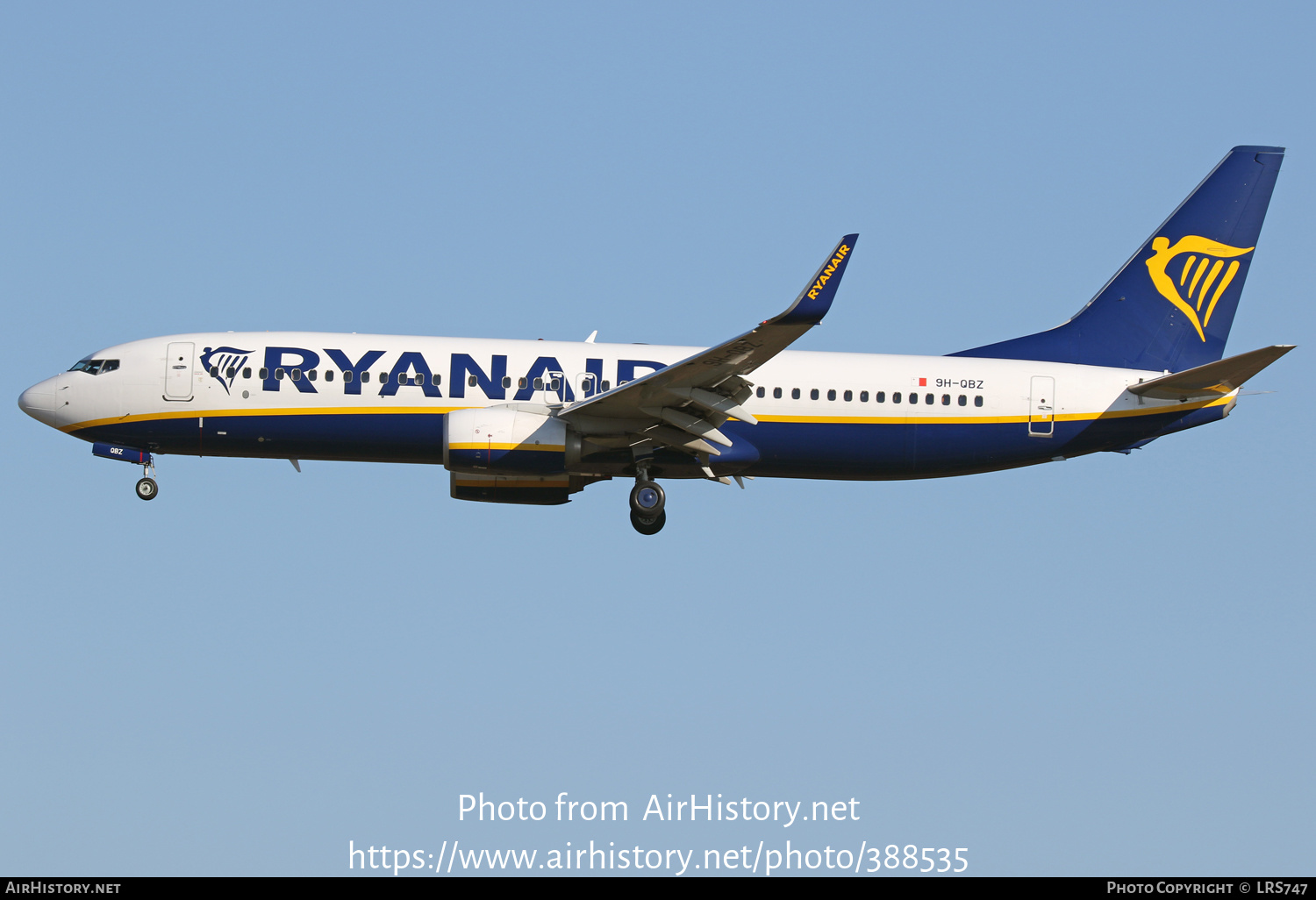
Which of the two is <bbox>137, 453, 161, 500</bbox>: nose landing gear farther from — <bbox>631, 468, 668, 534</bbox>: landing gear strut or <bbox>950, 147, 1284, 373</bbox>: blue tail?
<bbox>950, 147, 1284, 373</bbox>: blue tail

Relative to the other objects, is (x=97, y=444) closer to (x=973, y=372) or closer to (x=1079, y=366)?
(x=973, y=372)

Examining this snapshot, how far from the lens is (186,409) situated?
34469 millimetres

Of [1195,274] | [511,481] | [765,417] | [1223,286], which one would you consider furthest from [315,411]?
[1223,286]

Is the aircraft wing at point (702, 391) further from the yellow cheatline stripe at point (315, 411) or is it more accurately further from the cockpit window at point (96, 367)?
the cockpit window at point (96, 367)

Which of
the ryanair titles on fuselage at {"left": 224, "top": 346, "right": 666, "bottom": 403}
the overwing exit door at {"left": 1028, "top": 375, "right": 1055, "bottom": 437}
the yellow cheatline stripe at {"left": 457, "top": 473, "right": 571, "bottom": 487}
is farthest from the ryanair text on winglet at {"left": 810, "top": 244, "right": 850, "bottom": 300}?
the yellow cheatline stripe at {"left": 457, "top": 473, "right": 571, "bottom": 487}

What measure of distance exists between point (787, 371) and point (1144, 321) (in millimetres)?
9618

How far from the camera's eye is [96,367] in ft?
116

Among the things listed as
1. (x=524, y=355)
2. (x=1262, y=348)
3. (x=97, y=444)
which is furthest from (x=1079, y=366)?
(x=97, y=444)

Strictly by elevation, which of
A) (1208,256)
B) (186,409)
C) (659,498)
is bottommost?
(659,498)

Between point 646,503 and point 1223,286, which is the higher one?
point 1223,286

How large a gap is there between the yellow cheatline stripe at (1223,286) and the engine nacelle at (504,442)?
16129 mm

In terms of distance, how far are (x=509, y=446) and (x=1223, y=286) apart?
18216mm

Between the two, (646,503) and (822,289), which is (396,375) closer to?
(646,503)

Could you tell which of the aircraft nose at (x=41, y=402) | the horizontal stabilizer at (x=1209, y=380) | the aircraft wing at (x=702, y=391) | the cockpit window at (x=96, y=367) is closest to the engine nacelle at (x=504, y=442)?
the aircraft wing at (x=702, y=391)
